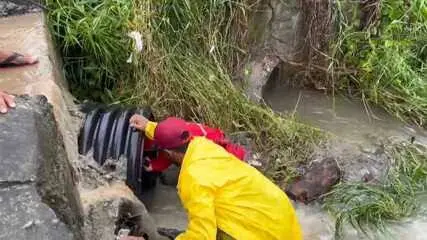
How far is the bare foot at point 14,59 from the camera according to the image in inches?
186

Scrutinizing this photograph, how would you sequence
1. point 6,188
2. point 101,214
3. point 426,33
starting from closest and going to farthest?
point 6,188, point 101,214, point 426,33

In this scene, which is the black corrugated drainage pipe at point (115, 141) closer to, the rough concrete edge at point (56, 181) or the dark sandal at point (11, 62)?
the dark sandal at point (11, 62)

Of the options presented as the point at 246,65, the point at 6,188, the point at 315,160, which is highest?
the point at 6,188

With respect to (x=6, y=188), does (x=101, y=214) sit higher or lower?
lower

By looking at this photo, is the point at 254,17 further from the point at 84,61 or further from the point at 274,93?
the point at 84,61

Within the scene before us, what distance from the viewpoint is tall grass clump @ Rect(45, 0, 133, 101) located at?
18.1 ft

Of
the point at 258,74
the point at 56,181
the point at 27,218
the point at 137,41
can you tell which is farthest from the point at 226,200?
the point at 258,74

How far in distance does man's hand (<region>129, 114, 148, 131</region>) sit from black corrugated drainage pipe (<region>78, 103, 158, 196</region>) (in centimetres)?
4

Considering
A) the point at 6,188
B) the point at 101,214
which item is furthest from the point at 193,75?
the point at 6,188

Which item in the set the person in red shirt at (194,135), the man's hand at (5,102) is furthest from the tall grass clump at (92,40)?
the man's hand at (5,102)

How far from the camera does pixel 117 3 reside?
566 centimetres

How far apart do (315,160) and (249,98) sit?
2.70 feet

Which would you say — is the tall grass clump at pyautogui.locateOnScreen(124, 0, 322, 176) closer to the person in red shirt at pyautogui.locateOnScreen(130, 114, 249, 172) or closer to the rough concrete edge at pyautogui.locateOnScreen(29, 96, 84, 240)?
the person in red shirt at pyautogui.locateOnScreen(130, 114, 249, 172)

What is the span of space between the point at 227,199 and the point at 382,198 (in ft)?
5.39
